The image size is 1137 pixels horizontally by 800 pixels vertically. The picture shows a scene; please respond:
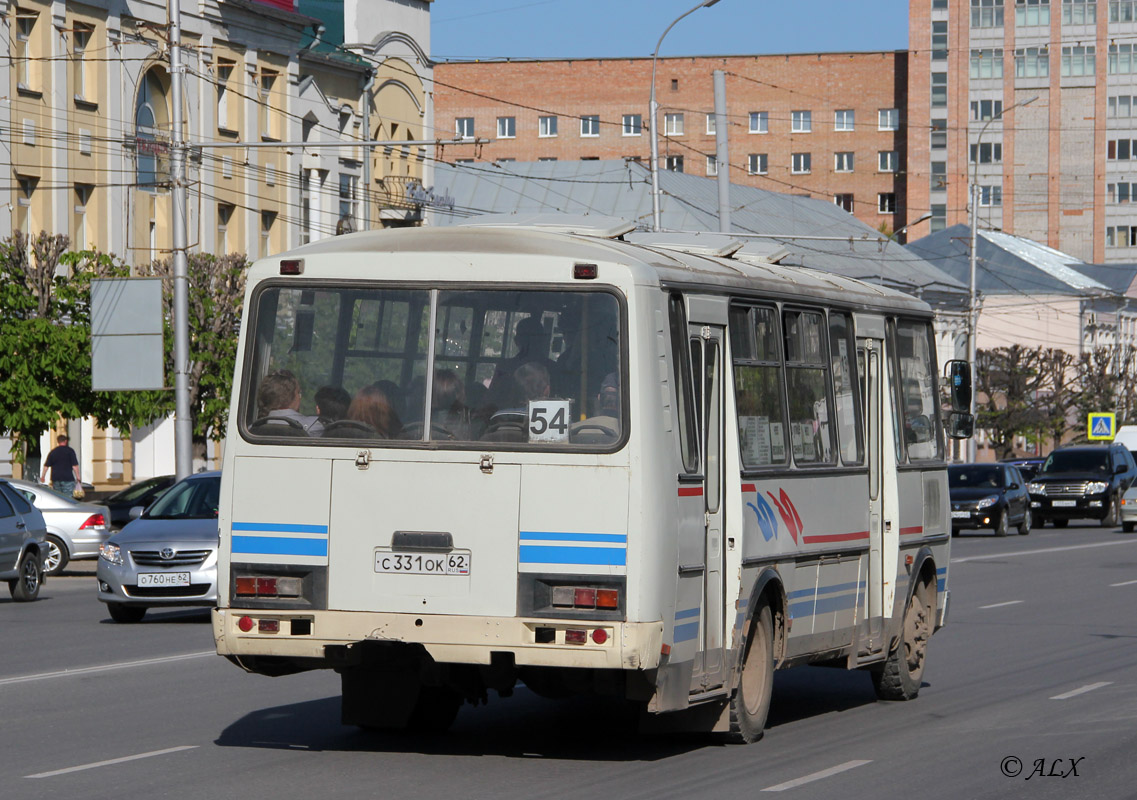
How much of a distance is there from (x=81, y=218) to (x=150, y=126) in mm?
2951

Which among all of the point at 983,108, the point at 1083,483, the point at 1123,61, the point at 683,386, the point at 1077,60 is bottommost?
the point at 1083,483

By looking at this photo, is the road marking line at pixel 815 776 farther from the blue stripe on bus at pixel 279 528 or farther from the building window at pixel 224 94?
the building window at pixel 224 94

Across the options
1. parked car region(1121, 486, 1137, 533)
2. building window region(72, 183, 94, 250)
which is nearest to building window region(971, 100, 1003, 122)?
parked car region(1121, 486, 1137, 533)

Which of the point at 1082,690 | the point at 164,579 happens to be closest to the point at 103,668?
the point at 164,579

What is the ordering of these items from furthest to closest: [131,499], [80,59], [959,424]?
[80,59]
[131,499]
[959,424]

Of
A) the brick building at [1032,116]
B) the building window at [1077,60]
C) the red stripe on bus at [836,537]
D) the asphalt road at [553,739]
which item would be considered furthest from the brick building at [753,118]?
the red stripe on bus at [836,537]

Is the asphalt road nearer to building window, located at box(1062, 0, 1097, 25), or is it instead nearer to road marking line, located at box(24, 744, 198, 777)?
road marking line, located at box(24, 744, 198, 777)

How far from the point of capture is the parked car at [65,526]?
27734 mm

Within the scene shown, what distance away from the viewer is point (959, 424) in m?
14.4

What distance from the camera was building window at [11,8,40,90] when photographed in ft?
133

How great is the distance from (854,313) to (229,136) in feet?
124

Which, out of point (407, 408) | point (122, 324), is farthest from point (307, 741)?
point (122, 324)

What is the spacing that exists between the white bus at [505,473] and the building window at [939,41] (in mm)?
112025

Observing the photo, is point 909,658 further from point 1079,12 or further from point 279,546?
point 1079,12
